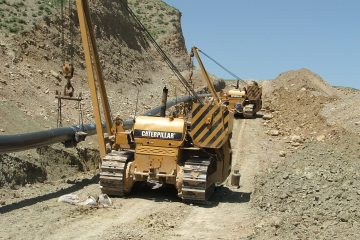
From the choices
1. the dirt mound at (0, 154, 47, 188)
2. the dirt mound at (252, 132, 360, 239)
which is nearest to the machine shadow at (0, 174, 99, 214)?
the dirt mound at (0, 154, 47, 188)

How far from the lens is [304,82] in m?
59.5

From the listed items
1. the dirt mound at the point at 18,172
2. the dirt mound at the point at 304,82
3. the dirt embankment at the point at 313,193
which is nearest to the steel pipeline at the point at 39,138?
the dirt mound at the point at 18,172

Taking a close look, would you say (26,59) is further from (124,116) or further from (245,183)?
(245,183)

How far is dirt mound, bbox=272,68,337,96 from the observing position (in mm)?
56959

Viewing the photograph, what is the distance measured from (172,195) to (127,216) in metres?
2.90

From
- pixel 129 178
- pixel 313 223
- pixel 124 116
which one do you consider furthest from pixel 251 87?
pixel 313 223

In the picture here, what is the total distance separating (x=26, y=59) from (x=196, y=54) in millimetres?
11511

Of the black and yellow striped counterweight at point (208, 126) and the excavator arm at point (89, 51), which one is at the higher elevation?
the excavator arm at point (89, 51)

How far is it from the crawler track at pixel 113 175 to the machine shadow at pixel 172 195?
54 centimetres

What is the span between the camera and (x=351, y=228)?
939 centimetres

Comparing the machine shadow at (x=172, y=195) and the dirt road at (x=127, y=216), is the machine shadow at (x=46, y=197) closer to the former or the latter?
the dirt road at (x=127, y=216)

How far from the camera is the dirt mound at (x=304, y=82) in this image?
57.0 metres

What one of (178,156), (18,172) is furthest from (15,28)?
(178,156)

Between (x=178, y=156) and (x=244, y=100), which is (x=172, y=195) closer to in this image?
(x=178, y=156)
